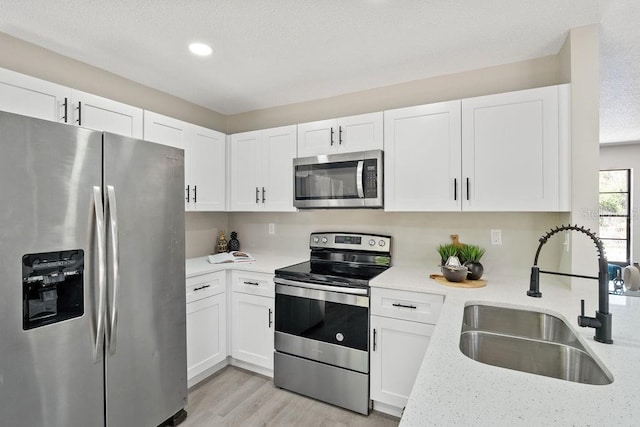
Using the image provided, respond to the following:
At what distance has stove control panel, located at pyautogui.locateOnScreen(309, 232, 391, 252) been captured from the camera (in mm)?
2664

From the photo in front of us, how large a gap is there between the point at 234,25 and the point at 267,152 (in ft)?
A: 3.89

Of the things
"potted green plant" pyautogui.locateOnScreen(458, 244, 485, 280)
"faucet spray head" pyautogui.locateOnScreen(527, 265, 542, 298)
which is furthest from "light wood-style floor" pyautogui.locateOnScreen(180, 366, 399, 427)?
"faucet spray head" pyautogui.locateOnScreen(527, 265, 542, 298)

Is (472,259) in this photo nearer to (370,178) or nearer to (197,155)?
(370,178)

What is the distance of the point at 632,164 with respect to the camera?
5.39 metres

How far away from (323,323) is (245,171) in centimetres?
159

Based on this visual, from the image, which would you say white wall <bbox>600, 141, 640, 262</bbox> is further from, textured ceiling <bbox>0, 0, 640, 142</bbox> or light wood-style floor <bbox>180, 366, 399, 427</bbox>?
light wood-style floor <bbox>180, 366, 399, 427</bbox>

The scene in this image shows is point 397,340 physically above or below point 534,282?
below

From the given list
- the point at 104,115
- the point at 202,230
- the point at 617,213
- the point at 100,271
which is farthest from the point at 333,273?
the point at 617,213

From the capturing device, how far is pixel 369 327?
7.00 ft

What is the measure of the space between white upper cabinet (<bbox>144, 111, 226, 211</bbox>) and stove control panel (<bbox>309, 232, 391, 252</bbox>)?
38.7 inches

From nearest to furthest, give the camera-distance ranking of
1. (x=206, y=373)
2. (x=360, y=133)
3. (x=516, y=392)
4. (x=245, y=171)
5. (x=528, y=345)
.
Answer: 1. (x=516, y=392)
2. (x=528, y=345)
3. (x=360, y=133)
4. (x=206, y=373)
5. (x=245, y=171)

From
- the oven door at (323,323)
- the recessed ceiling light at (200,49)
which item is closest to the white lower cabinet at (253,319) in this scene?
the oven door at (323,323)

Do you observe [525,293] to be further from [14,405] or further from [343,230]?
[14,405]

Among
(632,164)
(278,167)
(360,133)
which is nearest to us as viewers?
(360,133)
